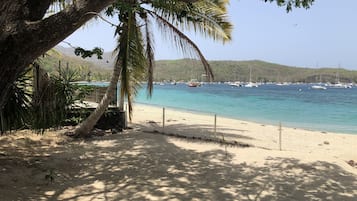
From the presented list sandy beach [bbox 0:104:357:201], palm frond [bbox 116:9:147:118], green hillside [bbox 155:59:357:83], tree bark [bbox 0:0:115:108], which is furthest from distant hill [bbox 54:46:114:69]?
green hillside [bbox 155:59:357:83]

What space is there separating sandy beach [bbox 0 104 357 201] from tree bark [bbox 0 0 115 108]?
2.36 m

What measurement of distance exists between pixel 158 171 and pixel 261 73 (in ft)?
446

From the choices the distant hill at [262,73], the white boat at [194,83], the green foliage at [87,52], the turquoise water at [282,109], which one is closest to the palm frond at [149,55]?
the green foliage at [87,52]

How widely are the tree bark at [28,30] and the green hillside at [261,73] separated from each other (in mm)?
113581

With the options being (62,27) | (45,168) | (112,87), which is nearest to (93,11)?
(62,27)

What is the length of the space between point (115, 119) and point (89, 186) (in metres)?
6.54

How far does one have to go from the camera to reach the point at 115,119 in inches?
510

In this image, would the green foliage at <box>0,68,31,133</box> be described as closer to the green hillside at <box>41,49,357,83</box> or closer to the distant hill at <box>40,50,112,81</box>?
the distant hill at <box>40,50,112,81</box>

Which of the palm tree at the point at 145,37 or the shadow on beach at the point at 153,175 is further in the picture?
the palm tree at the point at 145,37

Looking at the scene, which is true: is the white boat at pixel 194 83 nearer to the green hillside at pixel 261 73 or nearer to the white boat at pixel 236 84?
the green hillside at pixel 261 73

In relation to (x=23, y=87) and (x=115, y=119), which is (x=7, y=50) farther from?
(x=115, y=119)

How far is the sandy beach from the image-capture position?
618 cm

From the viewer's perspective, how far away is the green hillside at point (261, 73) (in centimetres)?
11966

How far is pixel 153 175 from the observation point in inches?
289
